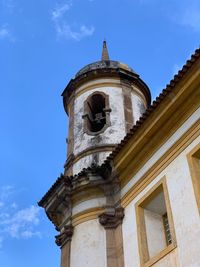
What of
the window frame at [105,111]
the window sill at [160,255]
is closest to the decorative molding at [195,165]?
the window sill at [160,255]

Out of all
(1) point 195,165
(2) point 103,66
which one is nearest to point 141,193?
(1) point 195,165

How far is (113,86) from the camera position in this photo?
14.3 meters

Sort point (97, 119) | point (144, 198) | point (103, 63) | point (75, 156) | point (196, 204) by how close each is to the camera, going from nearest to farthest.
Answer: point (196, 204)
point (144, 198)
point (75, 156)
point (97, 119)
point (103, 63)

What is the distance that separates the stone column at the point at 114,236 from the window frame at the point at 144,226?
597 millimetres

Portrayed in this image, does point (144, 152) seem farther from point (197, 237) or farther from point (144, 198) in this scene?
point (197, 237)

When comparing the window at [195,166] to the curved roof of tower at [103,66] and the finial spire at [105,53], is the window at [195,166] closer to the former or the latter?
the curved roof of tower at [103,66]

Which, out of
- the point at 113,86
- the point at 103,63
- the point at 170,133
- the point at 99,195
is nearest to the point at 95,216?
the point at 99,195

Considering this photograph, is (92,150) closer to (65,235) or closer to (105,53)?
(65,235)

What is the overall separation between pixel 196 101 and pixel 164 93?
2.30ft

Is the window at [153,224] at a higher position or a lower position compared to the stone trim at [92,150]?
lower

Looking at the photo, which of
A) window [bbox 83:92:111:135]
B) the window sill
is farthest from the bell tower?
the window sill

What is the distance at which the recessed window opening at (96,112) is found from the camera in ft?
45.1

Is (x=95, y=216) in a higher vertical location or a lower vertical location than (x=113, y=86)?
lower

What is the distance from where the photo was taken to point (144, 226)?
367 inches
